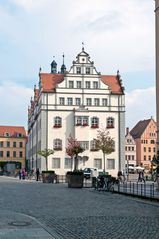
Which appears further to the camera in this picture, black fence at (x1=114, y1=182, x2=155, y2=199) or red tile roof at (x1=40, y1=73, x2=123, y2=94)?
red tile roof at (x1=40, y1=73, x2=123, y2=94)

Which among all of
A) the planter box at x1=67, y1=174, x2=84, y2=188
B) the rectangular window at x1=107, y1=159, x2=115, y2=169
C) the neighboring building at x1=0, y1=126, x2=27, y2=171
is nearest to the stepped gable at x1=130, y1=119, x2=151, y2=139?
the neighboring building at x1=0, y1=126, x2=27, y2=171

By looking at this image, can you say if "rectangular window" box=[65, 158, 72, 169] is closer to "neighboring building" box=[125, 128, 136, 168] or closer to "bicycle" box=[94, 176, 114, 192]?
"bicycle" box=[94, 176, 114, 192]

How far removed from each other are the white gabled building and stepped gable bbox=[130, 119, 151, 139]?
191 ft

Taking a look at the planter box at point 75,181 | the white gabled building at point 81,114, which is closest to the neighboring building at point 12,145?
the white gabled building at point 81,114

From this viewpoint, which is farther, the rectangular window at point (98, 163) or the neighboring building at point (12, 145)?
the neighboring building at point (12, 145)

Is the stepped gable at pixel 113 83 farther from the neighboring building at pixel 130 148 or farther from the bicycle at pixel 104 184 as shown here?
the neighboring building at pixel 130 148

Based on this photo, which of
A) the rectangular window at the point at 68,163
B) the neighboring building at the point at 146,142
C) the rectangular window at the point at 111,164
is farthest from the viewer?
the neighboring building at the point at 146,142

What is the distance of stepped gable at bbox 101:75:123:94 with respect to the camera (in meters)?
72.6

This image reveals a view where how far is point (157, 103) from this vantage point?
30.5 meters

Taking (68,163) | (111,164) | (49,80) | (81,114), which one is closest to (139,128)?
(111,164)

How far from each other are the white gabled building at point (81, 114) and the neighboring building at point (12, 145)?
188ft

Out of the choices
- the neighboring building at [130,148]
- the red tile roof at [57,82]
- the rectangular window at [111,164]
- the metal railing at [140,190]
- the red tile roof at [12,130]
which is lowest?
the metal railing at [140,190]

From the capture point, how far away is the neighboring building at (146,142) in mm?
127750

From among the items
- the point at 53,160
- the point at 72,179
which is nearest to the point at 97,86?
the point at 53,160
